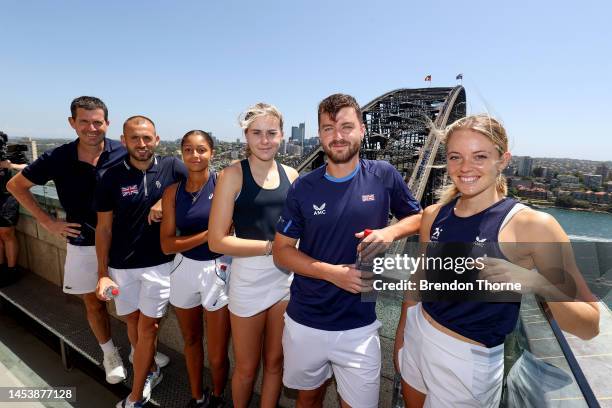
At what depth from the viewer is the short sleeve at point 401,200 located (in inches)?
91.7

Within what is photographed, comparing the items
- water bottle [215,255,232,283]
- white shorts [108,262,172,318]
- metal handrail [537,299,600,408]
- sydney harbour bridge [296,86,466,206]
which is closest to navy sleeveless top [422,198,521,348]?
metal handrail [537,299,600,408]

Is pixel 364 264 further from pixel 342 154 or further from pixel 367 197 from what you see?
pixel 342 154

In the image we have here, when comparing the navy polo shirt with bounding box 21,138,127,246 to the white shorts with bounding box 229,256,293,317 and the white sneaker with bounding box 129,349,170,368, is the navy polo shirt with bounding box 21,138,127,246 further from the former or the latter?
the white shorts with bounding box 229,256,293,317

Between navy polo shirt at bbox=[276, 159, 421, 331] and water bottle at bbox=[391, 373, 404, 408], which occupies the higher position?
navy polo shirt at bbox=[276, 159, 421, 331]

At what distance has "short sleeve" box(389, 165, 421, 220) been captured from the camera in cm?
233

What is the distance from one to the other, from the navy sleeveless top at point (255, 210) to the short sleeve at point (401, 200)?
0.78m

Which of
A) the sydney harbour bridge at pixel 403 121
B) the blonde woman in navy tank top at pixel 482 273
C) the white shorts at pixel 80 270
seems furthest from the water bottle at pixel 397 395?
the sydney harbour bridge at pixel 403 121

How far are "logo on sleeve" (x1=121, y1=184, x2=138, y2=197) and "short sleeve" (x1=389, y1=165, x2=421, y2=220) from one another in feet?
7.80

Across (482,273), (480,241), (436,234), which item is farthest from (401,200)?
(482,273)

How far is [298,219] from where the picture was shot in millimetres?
2254

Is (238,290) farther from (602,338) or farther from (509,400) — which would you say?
(602,338)

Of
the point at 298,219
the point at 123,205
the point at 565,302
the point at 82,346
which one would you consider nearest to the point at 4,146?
the point at 82,346

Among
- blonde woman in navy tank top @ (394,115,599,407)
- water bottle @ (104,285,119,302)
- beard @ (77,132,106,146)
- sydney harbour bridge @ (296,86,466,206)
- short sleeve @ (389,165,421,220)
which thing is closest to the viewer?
blonde woman in navy tank top @ (394,115,599,407)

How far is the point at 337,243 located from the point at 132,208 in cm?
215
